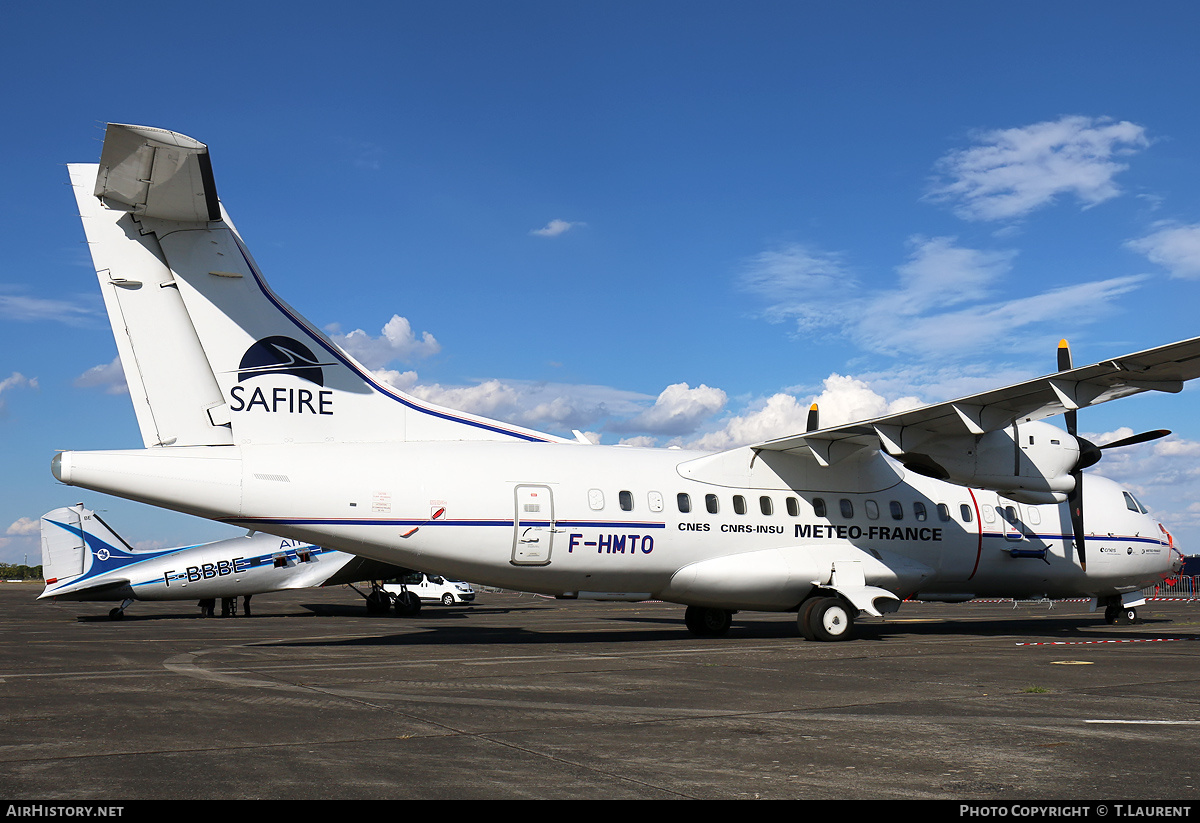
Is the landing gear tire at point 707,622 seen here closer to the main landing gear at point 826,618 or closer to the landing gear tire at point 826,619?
the main landing gear at point 826,618

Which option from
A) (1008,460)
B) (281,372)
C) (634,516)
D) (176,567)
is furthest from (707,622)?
(176,567)

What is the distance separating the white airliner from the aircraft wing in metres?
16.0

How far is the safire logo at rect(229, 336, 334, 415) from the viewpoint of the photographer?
1320cm

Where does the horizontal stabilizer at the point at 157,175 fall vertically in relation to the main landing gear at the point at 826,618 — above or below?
above

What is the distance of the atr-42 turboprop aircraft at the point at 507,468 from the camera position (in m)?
12.5

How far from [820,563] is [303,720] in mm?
10973

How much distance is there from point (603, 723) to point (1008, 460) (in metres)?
11.2

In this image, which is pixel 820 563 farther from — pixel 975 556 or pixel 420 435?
pixel 420 435

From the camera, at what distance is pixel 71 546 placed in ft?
85.6

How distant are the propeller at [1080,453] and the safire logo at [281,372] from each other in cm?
1198

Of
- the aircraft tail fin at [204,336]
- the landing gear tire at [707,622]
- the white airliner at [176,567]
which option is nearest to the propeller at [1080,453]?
the landing gear tire at [707,622]

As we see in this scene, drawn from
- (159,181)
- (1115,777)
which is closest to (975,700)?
(1115,777)

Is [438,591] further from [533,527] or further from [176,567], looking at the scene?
[533,527]
